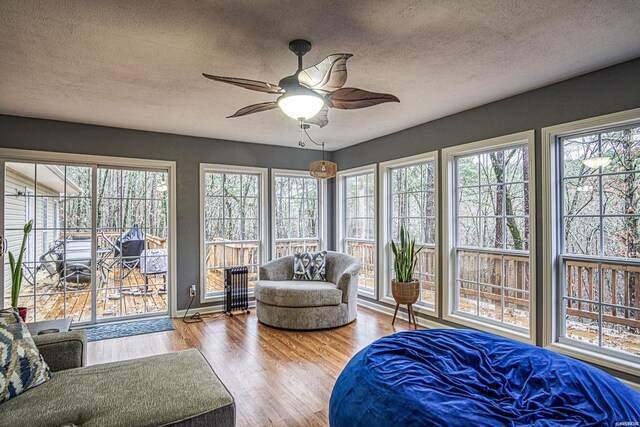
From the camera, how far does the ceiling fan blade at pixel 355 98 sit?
93.0 inches

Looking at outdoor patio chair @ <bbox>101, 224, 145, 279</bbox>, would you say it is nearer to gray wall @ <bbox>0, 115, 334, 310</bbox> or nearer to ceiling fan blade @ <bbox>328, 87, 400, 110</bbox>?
gray wall @ <bbox>0, 115, 334, 310</bbox>

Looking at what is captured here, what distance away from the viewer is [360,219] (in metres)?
5.88

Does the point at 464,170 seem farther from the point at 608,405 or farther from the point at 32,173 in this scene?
the point at 32,173

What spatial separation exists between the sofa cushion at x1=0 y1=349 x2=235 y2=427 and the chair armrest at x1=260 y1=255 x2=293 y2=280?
2.93 metres

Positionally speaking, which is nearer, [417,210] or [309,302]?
[309,302]

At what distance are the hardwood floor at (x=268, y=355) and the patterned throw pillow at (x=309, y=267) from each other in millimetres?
817

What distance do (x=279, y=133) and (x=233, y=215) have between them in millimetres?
1458

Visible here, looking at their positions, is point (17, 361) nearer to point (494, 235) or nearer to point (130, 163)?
point (130, 163)

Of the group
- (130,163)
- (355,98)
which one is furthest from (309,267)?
(355,98)

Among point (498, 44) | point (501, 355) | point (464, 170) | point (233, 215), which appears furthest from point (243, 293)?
point (498, 44)

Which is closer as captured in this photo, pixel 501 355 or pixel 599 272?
pixel 501 355

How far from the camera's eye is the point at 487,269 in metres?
3.97

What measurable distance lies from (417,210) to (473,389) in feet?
11.1

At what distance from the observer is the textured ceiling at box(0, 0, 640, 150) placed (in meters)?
2.05
